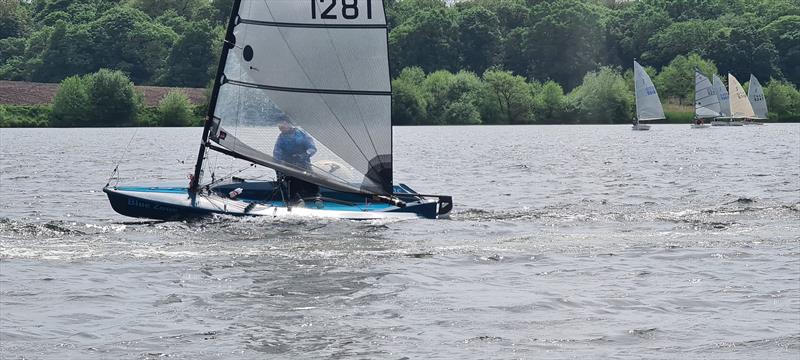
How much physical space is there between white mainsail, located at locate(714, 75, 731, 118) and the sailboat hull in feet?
311

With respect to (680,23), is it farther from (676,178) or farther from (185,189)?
(185,189)

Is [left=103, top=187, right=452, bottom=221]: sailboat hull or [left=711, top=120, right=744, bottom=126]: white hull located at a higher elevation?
[left=103, top=187, right=452, bottom=221]: sailboat hull

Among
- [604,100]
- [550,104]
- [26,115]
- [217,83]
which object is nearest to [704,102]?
[604,100]

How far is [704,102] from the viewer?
115 metres

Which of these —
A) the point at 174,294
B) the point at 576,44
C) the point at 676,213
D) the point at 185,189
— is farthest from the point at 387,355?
the point at 576,44

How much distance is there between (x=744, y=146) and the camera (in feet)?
238

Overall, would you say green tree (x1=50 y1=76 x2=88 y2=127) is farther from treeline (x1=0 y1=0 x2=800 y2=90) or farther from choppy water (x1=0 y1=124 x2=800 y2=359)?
choppy water (x1=0 y1=124 x2=800 y2=359)

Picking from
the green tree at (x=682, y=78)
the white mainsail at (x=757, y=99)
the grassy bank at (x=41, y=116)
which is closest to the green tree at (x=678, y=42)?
the green tree at (x=682, y=78)

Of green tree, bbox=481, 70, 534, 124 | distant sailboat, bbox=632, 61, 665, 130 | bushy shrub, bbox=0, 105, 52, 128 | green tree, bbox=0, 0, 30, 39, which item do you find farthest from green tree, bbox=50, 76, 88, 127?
green tree, bbox=0, 0, 30, 39

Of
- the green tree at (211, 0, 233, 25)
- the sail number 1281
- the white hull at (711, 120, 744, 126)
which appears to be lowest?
the white hull at (711, 120, 744, 126)

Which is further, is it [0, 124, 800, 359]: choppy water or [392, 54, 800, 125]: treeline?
[392, 54, 800, 125]: treeline

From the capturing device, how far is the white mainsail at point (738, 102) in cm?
11775

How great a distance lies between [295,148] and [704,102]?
93745 mm

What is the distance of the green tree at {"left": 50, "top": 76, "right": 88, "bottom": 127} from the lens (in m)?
117
